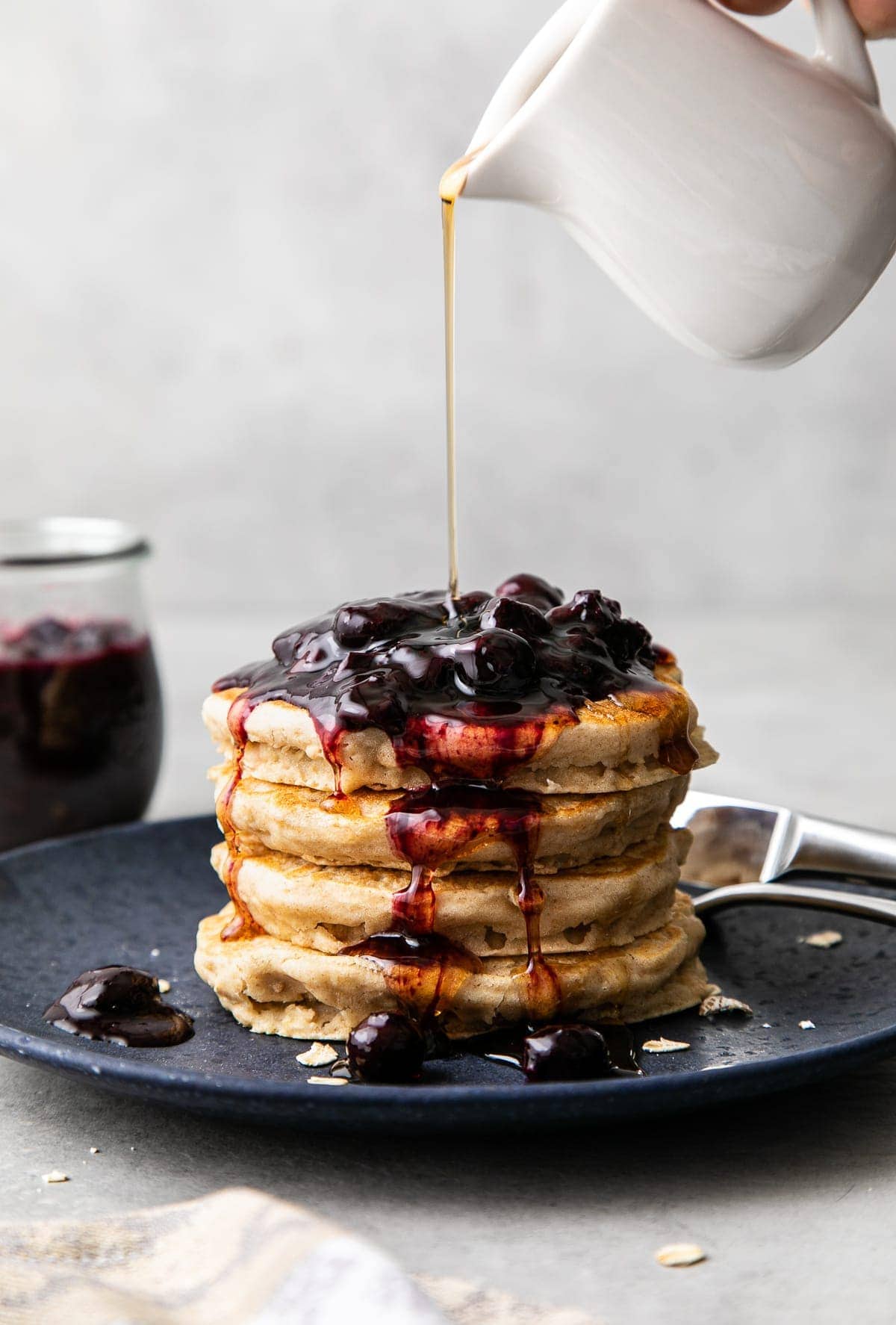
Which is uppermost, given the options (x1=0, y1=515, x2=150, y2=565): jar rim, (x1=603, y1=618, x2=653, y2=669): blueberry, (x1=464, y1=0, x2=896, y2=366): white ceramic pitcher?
(x1=464, y1=0, x2=896, y2=366): white ceramic pitcher

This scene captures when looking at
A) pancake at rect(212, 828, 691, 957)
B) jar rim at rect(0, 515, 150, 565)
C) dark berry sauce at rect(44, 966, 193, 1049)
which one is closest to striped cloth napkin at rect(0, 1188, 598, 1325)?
dark berry sauce at rect(44, 966, 193, 1049)

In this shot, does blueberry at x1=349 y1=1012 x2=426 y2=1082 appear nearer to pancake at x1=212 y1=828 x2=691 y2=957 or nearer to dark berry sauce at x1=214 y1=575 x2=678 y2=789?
pancake at x1=212 y1=828 x2=691 y2=957

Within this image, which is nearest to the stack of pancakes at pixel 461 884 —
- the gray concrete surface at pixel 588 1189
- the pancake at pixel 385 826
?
the pancake at pixel 385 826

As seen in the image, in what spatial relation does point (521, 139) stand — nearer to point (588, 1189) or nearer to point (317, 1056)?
point (317, 1056)

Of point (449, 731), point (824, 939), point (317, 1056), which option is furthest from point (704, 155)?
point (317, 1056)

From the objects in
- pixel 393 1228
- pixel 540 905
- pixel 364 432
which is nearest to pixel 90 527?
pixel 540 905

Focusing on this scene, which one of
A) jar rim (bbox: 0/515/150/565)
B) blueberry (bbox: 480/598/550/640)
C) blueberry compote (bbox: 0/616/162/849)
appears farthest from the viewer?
jar rim (bbox: 0/515/150/565)

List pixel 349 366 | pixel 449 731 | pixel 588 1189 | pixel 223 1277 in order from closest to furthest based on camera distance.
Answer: pixel 223 1277 → pixel 588 1189 → pixel 449 731 → pixel 349 366
